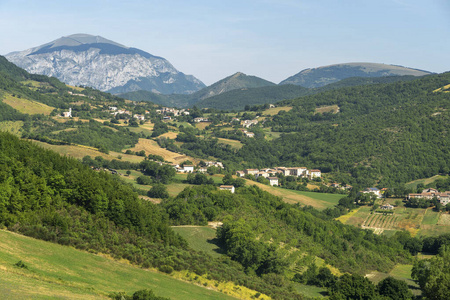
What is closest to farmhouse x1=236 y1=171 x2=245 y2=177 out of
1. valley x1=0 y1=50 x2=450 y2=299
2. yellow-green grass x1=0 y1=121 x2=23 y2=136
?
valley x1=0 y1=50 x2=450 y2=299

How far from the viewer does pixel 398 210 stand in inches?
4114

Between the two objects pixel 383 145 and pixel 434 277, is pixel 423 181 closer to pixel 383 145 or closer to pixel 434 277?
pixel 383 145

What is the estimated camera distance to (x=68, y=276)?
109 feet

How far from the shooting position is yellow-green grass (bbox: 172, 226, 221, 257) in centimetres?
5841

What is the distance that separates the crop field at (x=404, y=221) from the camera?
303 ft

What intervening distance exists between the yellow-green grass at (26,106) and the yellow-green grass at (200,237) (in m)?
113

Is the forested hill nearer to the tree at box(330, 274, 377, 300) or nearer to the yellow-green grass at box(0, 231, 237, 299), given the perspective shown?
the tree at box(330, 274, 377, 300)

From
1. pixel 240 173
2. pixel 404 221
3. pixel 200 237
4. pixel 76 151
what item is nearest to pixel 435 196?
pixel 404 221

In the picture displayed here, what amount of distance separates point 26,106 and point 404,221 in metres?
120

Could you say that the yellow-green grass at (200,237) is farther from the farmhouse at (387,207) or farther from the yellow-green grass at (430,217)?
the farmhouse at (387,207)

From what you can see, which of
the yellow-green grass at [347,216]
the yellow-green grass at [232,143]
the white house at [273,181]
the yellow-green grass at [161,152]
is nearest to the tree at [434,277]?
the yellow-green grass at [347,216]

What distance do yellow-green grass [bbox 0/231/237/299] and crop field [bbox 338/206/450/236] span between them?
59.8 m

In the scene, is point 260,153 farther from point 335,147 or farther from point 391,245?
point 391,245

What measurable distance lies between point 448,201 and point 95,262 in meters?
87.4
